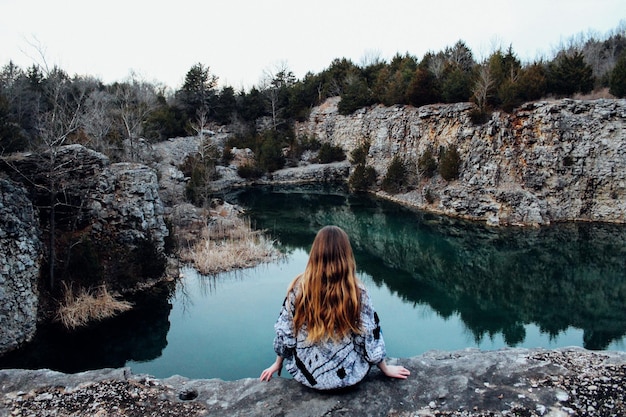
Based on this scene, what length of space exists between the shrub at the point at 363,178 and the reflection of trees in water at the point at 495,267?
6248 mm

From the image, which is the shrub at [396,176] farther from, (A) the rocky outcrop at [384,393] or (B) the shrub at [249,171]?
(A) the rocky outcrop at [384,393]

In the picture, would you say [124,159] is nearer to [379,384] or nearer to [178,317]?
[178,317]

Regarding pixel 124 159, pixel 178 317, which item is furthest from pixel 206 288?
pixel 124 159

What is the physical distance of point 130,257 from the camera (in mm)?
11688

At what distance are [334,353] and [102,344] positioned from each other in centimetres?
762

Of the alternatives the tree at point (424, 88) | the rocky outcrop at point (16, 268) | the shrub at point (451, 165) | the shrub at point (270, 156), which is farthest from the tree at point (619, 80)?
the rocky outcrop at point (16, 268)

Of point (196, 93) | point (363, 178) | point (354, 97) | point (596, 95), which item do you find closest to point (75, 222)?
point (363, 178)

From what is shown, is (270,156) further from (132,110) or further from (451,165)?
(451,165)

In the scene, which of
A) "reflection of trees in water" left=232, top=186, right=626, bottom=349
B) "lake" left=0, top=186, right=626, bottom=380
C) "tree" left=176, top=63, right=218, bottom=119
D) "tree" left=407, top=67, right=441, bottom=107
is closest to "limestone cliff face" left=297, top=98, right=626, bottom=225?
"reflection of trees in water" left=232, top=186, right=626, bottom=349

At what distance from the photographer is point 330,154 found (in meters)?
35.3

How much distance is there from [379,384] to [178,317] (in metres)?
8.30

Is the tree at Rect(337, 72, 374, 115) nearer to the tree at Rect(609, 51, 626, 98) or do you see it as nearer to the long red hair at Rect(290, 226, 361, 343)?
the tree at Rect(609, 51, 626, 98)

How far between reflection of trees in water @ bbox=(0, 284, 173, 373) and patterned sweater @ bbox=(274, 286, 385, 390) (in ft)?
21.4

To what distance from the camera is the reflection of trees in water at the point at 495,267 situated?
1062 cm
